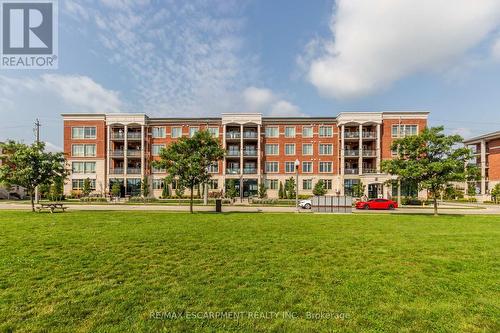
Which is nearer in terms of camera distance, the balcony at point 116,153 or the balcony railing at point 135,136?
the balcony at point 116,153

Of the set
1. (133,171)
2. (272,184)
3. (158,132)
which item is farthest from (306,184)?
(133,171)

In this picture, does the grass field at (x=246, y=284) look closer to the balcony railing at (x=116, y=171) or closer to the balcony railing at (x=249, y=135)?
the balcony railing at (x=249, y=135)

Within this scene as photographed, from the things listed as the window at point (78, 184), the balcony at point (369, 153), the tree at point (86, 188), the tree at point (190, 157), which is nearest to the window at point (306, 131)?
the balcony at point (369, 153)

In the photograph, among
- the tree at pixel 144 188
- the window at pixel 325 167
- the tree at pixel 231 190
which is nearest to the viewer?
the tree at pixel 231 190

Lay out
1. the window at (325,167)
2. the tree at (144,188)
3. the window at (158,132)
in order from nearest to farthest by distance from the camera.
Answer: the tree at (144,188), the window at (325,167), the window at (158,132)

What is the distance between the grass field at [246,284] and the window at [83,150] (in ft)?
127

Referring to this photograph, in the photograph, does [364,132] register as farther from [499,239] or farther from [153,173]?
[153,173]

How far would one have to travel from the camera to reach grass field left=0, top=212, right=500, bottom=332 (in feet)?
13.3

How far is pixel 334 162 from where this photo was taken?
1703 inches

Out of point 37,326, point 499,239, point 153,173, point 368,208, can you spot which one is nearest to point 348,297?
point 37,326

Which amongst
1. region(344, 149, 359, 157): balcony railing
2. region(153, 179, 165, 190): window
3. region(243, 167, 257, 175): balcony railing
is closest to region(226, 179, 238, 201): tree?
region(243, 167, 257, 175): balcony railing

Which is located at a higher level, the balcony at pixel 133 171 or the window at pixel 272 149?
the window at pixel 272 149

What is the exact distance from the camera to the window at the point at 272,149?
43906mm

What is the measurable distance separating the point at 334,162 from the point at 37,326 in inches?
1727
